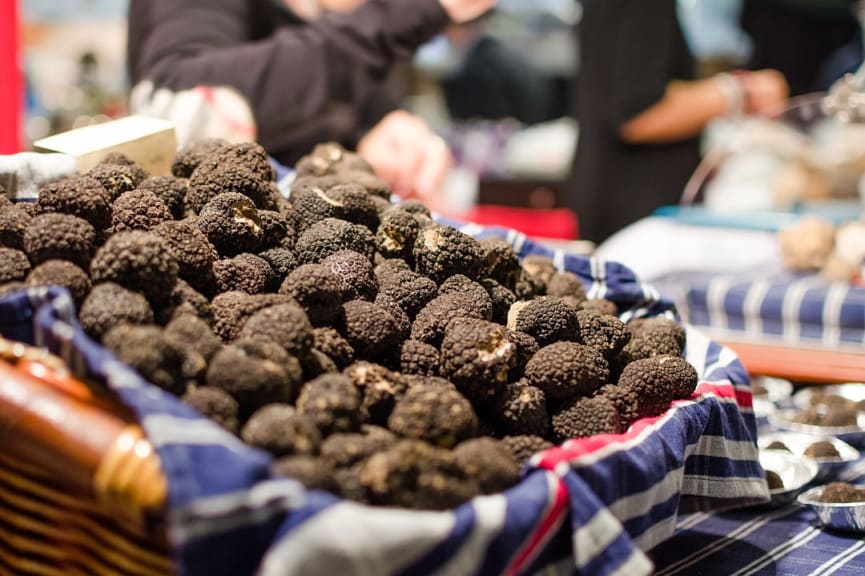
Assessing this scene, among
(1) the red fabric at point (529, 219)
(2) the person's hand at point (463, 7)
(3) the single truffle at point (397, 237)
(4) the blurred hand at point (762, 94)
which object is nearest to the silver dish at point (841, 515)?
(3) the single truffle at point (397, 237)

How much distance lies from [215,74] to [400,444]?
4.10 ft

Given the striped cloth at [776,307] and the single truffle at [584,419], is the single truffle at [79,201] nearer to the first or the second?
the single truffle at [584,419]

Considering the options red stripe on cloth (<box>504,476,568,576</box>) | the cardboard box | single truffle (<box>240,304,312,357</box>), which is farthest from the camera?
the cardboard box

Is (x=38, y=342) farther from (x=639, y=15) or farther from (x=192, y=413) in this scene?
(x=639, y=15)

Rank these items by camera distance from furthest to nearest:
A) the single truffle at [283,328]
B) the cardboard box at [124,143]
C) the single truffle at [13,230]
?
the cardboard box at [124,143] → the single truffle at [13,230] → the single truffle at [283,328]

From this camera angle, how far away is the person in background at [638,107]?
8.73ft

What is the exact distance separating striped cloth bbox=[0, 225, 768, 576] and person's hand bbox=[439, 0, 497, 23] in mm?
1142

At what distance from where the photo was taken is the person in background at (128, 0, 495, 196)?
1.78 meters

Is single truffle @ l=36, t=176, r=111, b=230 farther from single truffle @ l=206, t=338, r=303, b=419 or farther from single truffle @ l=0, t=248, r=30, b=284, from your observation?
single truffle @ l=206, t=338, r=303, b=419

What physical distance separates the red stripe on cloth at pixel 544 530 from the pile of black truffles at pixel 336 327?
5 centimetres

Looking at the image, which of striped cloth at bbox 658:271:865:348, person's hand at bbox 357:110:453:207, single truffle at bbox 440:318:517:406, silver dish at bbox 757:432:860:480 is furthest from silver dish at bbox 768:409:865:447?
person's hand at bbox 357:110:453:207

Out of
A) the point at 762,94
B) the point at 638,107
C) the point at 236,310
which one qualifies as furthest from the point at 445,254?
the point at 762,94

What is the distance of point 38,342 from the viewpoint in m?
0.77

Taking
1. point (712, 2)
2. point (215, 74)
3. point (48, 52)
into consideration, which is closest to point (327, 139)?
point (215, 74)
